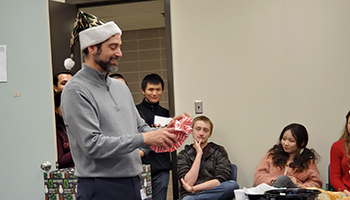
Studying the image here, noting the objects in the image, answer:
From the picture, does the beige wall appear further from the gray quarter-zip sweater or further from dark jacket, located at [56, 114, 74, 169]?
the gray quarter-zip sweater

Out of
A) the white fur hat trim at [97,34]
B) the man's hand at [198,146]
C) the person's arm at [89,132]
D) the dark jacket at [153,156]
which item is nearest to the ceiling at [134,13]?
the dark jacket at [153,156]

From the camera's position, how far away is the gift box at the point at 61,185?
10.3 ft

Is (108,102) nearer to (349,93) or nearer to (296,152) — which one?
(296,152)

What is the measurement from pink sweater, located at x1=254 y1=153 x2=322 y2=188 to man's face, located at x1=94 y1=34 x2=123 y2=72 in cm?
211

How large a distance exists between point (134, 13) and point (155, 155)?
2.38 meters

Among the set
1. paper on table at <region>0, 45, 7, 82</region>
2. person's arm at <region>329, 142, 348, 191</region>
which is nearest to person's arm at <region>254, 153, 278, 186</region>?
person's arm at <region>329, 142, 348, 191</region>

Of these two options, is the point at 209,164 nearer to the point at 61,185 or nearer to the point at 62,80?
the point at 61,185

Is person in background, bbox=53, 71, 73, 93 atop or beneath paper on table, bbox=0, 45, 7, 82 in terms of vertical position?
beneath

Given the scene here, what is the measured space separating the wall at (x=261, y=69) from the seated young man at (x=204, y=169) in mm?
202

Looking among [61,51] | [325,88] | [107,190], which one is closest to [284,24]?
[325,88]

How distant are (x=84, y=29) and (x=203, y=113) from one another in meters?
2.17

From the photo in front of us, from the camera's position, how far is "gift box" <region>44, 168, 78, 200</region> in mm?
3141

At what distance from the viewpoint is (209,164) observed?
377 centimetres

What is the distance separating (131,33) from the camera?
646cm
